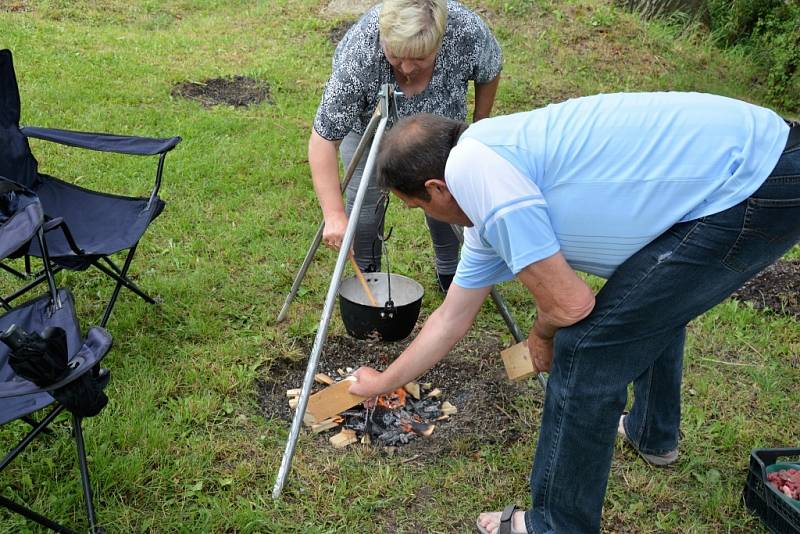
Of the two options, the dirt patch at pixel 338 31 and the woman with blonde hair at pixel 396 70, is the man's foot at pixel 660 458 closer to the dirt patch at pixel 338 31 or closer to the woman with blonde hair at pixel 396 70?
the woman with blonde hair at pixel 396 70

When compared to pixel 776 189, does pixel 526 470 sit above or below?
below

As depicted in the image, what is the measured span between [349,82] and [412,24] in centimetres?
40

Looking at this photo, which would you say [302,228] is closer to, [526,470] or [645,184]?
[526,470]

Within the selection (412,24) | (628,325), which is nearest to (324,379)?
(412,24)

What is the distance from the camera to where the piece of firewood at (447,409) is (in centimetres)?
→ 305

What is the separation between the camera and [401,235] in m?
4.49

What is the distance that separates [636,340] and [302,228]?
2.87m

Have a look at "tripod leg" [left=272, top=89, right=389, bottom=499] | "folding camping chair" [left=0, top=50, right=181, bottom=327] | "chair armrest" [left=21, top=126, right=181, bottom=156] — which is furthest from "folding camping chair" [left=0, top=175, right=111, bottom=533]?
"tripod leg" [left=272, top=89, right=389, bottom=499]

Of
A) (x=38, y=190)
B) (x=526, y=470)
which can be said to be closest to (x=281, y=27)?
(x=38, y=190)

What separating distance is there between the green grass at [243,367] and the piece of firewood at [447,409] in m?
0.26

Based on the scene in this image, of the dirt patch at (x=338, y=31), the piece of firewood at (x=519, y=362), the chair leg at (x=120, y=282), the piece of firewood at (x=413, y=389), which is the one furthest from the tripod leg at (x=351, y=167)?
the dirt patch at (x=338, y=31)

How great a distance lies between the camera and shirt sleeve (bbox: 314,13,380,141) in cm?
285

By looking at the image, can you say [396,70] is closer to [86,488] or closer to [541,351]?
[541,351]

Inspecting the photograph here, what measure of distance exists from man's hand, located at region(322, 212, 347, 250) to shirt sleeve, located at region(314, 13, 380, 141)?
0.34m
